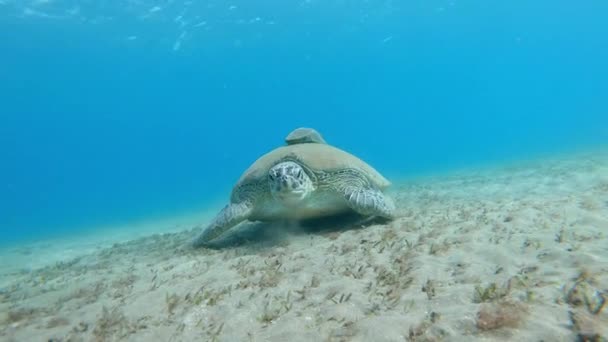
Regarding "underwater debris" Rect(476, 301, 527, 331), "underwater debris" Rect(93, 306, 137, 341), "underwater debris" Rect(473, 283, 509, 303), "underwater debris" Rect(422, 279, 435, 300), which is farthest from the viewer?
"underwater debris" Rect(93, 306, 137, 341)

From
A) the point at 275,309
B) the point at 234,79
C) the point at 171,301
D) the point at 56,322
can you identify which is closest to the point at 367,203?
the point at 275,309

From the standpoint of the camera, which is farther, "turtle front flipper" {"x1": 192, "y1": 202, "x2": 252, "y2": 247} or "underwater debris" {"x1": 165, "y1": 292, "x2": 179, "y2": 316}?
"turtle front flipper" {"x1": 192, "y1": 202, "x2": 252, "y2": 247}

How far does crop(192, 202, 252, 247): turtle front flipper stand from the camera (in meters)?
5.68

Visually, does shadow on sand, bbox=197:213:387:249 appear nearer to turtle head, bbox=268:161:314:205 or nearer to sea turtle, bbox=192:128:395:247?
sea turtle, bbox=192:128:395:247

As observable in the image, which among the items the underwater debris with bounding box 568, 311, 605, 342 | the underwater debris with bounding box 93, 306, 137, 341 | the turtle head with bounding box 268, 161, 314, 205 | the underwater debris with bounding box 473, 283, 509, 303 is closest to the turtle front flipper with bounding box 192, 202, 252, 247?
the turtle head with bounding box 268, 161, 314, 205

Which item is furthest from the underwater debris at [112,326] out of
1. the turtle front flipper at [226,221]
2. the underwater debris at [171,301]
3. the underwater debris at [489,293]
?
the underwater debris at [489,293]

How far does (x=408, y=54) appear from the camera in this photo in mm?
90438

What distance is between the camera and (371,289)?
288cm

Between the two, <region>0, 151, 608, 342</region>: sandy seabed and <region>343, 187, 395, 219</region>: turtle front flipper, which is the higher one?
<region>343, 187, 395, 219</region>: turtle front flipper

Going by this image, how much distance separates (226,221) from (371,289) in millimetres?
3412

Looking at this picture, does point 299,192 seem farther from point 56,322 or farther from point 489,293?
point 56,322

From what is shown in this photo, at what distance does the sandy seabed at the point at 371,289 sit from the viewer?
2146 millimetres

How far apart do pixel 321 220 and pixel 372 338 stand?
432 centimetres

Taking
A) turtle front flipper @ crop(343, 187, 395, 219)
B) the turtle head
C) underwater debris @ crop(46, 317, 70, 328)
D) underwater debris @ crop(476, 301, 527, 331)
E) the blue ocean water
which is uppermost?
the blue ocean water
